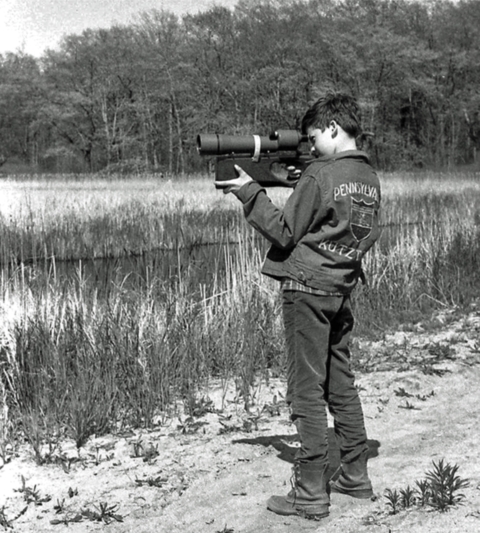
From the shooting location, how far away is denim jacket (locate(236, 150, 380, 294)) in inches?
134

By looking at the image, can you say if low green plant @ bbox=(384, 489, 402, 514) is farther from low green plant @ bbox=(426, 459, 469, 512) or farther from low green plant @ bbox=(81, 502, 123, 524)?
low green plant @ bbox=(81, 502, 123, 524)

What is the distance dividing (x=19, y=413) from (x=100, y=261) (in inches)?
323

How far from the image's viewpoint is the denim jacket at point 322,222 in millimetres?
3393

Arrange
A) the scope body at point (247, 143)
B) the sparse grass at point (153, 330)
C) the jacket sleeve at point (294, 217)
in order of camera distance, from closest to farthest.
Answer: the jacket sleeve at point (294, 217), the scope body at point (247, 143), the sparse grass at point (153, 330)

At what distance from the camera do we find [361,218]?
11.4 feet

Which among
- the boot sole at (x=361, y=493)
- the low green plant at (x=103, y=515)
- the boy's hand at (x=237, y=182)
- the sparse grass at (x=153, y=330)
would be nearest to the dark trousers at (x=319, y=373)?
the boot sole at (x=361, y=493)

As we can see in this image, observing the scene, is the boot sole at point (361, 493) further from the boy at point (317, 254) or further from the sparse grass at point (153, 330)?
the sparse grass at point (153, 330)

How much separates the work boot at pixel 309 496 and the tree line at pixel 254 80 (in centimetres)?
3814

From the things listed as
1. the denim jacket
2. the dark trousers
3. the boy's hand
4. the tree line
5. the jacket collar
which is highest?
the tree line

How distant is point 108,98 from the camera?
4947cm

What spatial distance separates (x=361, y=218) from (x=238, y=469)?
1.53m

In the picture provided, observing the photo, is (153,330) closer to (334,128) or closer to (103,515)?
(103,515)

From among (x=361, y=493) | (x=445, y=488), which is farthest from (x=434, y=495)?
(x=361, y=493)

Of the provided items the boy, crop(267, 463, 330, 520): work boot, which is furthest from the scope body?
crop(267, 463, 330, 520): work boot
